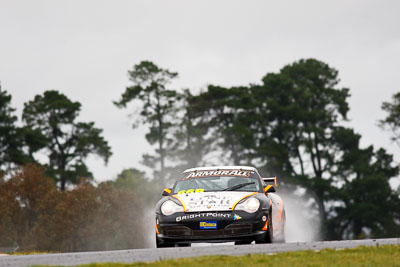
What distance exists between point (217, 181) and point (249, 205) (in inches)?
70.7

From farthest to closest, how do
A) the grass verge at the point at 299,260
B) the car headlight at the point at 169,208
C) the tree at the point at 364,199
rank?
the tree at the point at 364,199 → the car headlight at the point at 169,208 → the grass verge at the point at 299,260

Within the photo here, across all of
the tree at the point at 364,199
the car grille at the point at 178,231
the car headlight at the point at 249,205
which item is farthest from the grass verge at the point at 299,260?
the tree at the point at 364,199

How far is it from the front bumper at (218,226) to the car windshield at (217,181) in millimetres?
955

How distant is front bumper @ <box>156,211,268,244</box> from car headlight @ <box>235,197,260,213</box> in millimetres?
83

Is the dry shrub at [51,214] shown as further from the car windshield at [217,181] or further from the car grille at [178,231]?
the car grille at [178,231]

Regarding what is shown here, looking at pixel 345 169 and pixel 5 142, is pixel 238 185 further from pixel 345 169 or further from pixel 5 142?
Answer: pixel 5 142

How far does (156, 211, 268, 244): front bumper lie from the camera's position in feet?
41.7

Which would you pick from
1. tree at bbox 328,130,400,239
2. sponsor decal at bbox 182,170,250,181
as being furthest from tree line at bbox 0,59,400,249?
sponsor decal at bbox 182,170,250,181

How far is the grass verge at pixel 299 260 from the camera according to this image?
9.35 m

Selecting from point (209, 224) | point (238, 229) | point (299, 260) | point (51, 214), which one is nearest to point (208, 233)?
point (209, 224)

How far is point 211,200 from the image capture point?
12992 millimetres

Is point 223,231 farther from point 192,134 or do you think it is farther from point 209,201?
point 192,134

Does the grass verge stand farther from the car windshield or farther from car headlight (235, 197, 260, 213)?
the car windshield

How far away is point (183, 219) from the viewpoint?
12.8m
